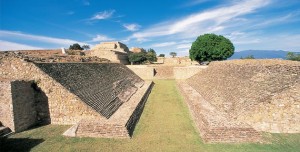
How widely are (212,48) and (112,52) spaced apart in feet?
70.3

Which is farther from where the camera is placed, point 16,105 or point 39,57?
point 39,57

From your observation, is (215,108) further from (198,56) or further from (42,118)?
(198,56)

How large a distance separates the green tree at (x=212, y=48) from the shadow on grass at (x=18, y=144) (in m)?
39.1

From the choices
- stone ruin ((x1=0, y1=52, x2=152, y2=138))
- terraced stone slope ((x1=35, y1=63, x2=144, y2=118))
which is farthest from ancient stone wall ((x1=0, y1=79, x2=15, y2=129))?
terraced stone slope ((x1=35, y1=63, x2=144, y2=118))

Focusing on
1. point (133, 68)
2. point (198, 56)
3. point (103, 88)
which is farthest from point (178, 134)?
point (198, 56)

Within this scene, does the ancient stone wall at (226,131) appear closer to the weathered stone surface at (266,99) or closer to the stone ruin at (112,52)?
the weathered stone surface at (266,99)

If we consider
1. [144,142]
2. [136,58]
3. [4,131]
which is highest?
[136,58]

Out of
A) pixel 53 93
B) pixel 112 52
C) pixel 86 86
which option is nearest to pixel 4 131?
pixel 53 93

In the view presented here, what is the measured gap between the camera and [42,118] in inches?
447

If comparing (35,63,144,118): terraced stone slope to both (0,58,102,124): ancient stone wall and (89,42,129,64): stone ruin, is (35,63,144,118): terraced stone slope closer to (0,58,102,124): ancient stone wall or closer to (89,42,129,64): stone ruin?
(0,58,102,124): ancient stone wall

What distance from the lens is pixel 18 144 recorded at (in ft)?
28.9

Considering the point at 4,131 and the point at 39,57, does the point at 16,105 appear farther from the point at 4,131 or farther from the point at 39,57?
the point at 39,57

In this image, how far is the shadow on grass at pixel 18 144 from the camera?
8367 millimetres

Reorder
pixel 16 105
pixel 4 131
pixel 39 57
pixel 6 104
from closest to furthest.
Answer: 1. pixel 4 131
2. pixel 6 104
3. pixel 16 105
4. pixel 39 57
